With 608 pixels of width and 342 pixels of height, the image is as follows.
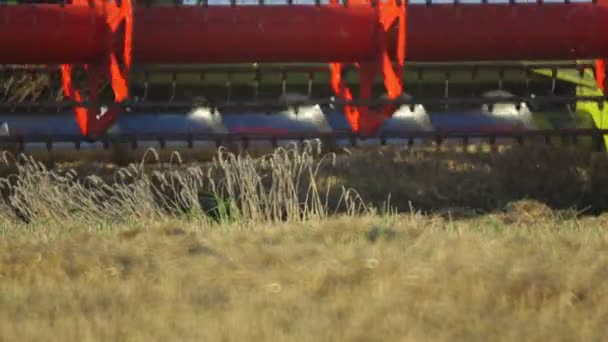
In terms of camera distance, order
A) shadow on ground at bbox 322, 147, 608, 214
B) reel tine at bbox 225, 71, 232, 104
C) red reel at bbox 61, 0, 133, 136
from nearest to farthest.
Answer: red reel at bbox 61, 0, 133, 136 < shadow on ground at bbox 322, 147, 608, 214 < reel tine at bbox 225, 71, 232, 104

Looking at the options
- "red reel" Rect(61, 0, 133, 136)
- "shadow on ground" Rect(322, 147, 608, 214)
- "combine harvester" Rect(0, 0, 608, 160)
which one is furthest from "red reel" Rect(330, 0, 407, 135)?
"red reel" Rect(61, 0, 133, 136)

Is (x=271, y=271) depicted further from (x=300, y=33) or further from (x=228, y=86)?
(x=228, y=86)

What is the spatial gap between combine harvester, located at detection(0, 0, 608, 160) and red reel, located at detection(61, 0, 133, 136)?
0.01 m

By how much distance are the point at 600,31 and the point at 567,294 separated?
3980mm

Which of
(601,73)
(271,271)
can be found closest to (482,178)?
(601,73)

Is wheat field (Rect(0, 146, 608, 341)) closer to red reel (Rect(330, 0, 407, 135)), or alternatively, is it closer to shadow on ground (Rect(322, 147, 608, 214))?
red reel (Rect(330, 0, 407, 135))

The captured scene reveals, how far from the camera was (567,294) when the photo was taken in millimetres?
4715

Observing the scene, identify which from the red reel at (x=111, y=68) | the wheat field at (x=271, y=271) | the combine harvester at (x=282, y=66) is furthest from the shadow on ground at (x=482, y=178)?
the red reel at (x=111, y=68)

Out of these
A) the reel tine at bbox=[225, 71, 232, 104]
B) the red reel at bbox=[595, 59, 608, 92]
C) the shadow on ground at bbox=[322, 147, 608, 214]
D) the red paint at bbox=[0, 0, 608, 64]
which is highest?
the red paint at bbox=[0, 0, 608, 64]

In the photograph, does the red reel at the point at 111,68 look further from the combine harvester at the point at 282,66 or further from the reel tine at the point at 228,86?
the reel tine at the point at 228,86

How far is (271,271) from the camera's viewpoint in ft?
17.0

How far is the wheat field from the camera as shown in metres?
4.37

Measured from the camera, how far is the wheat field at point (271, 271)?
4371 mm

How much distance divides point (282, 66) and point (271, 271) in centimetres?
422
